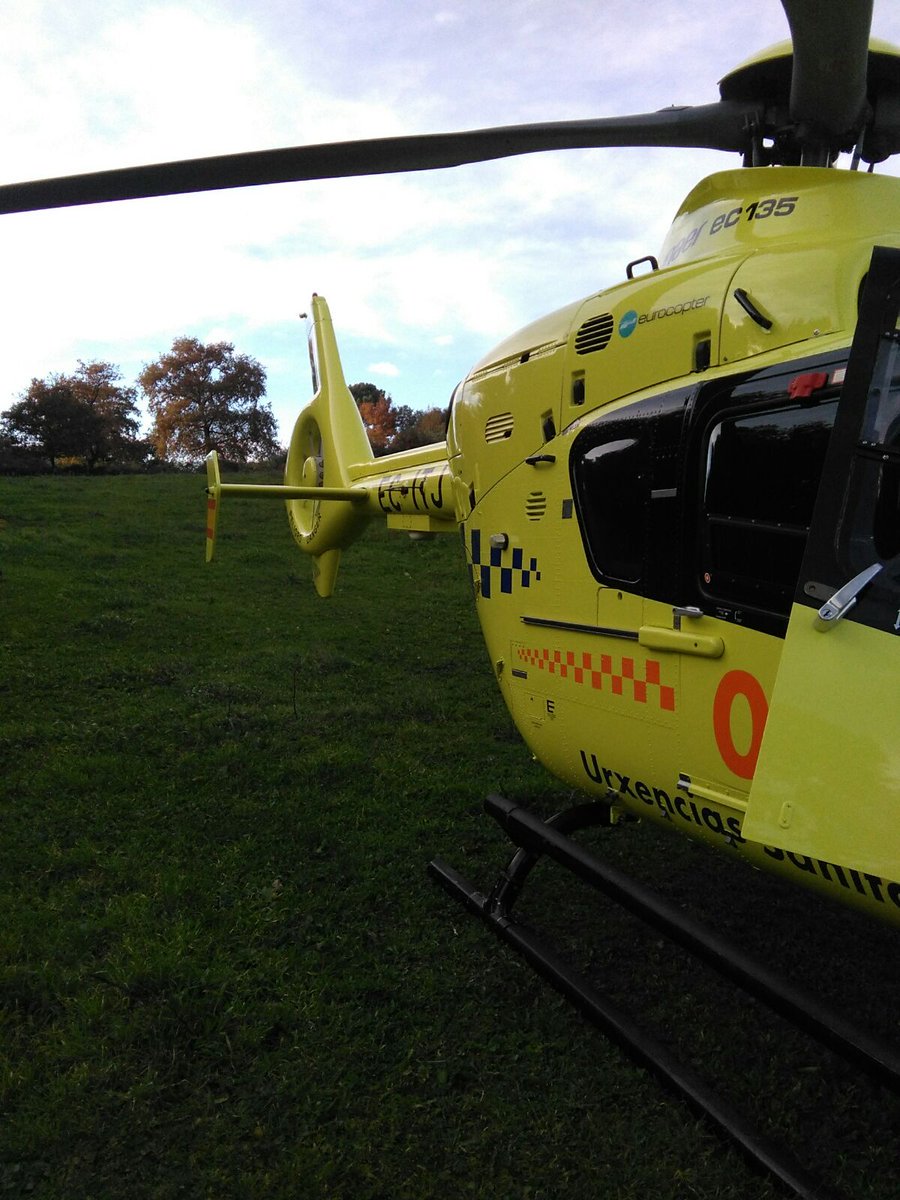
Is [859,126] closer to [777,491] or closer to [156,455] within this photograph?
[777,491]

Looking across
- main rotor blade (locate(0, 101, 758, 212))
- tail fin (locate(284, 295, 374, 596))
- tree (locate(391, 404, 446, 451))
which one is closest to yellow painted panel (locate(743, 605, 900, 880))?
main rotor blade (locate(0, 101, 758, 212))

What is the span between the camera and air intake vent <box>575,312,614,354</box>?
3205 mm

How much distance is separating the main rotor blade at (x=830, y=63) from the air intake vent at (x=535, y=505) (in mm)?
1595

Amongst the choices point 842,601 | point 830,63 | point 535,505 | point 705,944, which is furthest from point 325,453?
point 842,601

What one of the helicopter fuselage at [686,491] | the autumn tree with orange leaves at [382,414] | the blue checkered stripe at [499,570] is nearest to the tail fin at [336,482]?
the blue checkered stripe at [499,570]

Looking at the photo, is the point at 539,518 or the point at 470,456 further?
the point at 470,456

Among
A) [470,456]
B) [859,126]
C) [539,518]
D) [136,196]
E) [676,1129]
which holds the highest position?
[859,126]

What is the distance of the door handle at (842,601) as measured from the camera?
2.00 meters

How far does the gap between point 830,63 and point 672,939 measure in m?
2.81

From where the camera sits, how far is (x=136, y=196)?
2.91 m

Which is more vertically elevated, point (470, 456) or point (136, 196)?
point (136, 196)

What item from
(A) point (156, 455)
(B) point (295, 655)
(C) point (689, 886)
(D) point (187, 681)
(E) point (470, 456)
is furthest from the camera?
(A) point (156, 455)

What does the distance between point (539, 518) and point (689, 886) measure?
214 cm

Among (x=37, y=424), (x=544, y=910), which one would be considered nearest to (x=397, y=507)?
(x=544, y=910)
